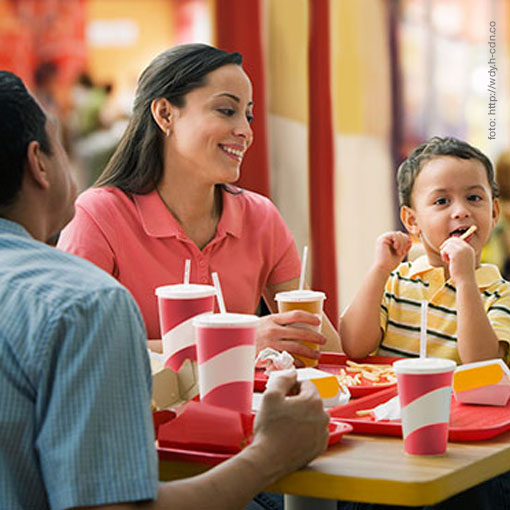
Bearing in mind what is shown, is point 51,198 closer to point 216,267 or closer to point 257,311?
point 216,267

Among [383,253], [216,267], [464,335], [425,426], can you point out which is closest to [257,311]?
[216,267]

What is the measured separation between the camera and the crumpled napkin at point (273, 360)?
1.47 metres

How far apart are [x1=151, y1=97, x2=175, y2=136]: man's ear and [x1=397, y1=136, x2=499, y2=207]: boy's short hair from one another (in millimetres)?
572

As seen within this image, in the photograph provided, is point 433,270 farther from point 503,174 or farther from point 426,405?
point 503,174

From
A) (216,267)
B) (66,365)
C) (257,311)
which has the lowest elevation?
(257,311)

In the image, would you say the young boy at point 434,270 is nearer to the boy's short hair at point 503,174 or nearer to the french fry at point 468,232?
the french fry at point 468,232

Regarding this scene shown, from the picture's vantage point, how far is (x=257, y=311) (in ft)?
7.52

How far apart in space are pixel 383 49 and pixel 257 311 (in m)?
1.92

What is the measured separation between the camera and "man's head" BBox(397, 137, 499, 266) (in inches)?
72.0

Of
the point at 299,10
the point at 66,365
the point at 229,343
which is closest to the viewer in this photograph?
the point at 66,365

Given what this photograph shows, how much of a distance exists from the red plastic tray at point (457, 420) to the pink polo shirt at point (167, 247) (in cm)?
64

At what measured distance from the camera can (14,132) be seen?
97 cm

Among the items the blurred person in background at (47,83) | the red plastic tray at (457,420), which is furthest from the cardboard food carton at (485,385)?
the blurred person in background at (47,83)

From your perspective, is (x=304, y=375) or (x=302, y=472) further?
(x=304, y=375)
